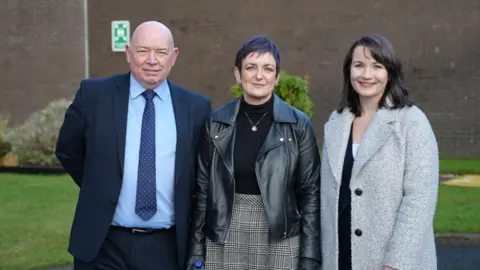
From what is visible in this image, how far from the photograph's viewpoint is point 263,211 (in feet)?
11.3

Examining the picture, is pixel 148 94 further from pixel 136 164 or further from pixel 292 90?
pixel 292 90

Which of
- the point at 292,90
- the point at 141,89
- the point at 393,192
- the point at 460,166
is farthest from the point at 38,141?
the point at 393,192

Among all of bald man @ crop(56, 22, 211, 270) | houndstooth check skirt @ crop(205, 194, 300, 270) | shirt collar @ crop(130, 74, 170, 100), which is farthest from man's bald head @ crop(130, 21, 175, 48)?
houndstooth check skirt @ crop(205, 194, 300, 270)

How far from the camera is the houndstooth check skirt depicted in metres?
3.45

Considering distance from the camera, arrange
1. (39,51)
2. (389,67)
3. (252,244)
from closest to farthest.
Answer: (389,67) < (252,244) < (39,51)

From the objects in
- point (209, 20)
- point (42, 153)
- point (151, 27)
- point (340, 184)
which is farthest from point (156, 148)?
point (209, 20)

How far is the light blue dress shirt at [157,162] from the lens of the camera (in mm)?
3555

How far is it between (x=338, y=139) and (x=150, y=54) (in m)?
1.14

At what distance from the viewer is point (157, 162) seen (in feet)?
11.7

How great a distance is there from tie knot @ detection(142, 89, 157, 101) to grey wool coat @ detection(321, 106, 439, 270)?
1.09 m

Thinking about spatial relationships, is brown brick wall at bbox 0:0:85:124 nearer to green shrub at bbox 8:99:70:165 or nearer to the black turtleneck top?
green shrub at bbox 8:99:70:165

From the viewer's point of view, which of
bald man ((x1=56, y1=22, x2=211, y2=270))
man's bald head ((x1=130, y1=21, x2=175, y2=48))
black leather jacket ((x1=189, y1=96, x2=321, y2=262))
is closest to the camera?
black leather jacket ((x1=189, y1=96, x2=321, y2=262))

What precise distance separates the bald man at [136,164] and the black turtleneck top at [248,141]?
0.30 m

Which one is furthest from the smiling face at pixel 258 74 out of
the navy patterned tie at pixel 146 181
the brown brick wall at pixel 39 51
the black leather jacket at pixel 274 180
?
the brown brick wall at pixel 39 51
